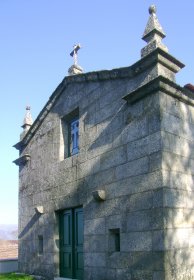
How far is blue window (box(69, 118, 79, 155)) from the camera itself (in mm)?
9881

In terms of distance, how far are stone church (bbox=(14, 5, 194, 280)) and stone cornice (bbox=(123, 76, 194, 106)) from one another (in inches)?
0.8

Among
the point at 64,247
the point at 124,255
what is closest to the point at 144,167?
the point at 124,255

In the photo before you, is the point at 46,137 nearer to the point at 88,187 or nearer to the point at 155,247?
the point at 88,187

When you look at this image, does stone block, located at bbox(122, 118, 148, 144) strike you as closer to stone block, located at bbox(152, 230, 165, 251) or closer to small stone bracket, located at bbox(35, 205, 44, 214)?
stone block, located at bbox(152, 230, 165, 251)

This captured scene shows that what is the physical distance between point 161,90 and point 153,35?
1.24 meters

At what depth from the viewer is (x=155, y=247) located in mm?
6340

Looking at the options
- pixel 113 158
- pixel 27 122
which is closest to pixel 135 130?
pixel 113 158

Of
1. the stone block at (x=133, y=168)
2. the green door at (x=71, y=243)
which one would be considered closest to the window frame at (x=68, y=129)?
the green door at (x=71, y=243)

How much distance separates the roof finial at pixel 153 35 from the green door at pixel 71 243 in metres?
4.35

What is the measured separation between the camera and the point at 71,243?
30.9 feet

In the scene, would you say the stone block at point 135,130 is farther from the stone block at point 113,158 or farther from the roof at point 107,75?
the roof at point 107,75

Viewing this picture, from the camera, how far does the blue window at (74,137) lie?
9881 millimetres

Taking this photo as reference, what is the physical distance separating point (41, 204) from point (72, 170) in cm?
221

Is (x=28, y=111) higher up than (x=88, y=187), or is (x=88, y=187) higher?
(x=28, y=111)
